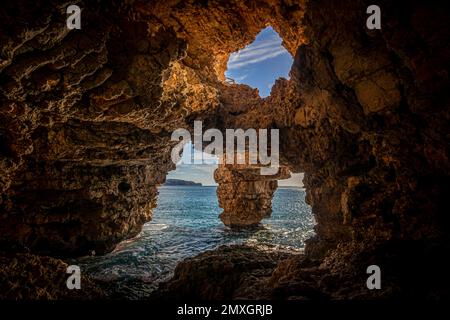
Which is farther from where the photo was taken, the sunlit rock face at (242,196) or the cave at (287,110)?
the sunlit rock face at (242,196)

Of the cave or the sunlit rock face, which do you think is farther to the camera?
the sunlit rock face

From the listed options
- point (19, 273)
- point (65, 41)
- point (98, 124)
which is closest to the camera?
point (65, 41)

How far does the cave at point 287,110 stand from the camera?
4.84 meters

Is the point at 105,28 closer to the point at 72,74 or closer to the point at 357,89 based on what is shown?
the point at 72,74

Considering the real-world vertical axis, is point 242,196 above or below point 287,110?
below

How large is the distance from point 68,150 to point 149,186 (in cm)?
850

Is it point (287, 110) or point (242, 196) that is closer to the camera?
point (287, 110)

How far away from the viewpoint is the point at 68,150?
12555 mm

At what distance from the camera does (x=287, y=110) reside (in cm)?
1330

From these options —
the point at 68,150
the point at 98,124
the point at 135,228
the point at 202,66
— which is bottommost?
the point at 135,228

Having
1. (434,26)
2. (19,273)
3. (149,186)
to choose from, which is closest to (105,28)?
(434,26)

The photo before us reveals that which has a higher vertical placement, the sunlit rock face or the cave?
the cave

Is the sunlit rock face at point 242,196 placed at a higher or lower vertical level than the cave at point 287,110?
lower

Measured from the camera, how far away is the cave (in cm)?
484
